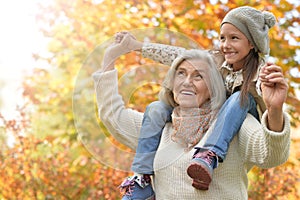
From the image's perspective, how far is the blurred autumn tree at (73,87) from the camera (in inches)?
158

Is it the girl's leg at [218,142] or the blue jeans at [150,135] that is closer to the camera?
the girl's leg at [218,142]

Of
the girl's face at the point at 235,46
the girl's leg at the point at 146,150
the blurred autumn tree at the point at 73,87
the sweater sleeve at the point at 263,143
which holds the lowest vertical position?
the blurred autumn tree at the point at 73,87

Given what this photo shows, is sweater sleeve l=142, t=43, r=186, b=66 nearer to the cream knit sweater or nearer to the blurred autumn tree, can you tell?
the cream knit sweater

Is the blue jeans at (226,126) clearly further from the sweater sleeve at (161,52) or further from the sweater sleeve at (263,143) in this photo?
the sweater sleeve at (161,52)

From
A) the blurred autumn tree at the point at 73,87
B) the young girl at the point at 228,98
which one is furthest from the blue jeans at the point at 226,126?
the blurred autumn tree at the point at 73,87

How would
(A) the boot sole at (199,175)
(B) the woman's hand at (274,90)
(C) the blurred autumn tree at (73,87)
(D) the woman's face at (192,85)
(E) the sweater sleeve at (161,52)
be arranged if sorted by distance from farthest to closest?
1. (C) the blurred autumn tree at (73,87)
2. (E) the sweater sleeve at (161,52)
3. (D) the woman's face at (192,85)
4. (A) the boot sole at (199,175)
5. (B) the woman's hand at (274,90)

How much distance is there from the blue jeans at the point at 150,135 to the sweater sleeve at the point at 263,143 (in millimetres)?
280

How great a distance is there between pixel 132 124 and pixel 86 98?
9.1 inches

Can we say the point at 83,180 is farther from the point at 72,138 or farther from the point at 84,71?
the point at 84,71

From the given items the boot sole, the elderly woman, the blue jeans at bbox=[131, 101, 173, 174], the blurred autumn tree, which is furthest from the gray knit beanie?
the blurred autumn tree

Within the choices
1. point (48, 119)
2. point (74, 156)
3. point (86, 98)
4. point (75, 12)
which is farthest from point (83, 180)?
point (86, 98)

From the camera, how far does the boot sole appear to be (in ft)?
5.31

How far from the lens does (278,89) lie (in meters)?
1.52

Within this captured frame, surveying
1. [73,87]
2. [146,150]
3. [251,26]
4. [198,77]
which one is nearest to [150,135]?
[146,150]
